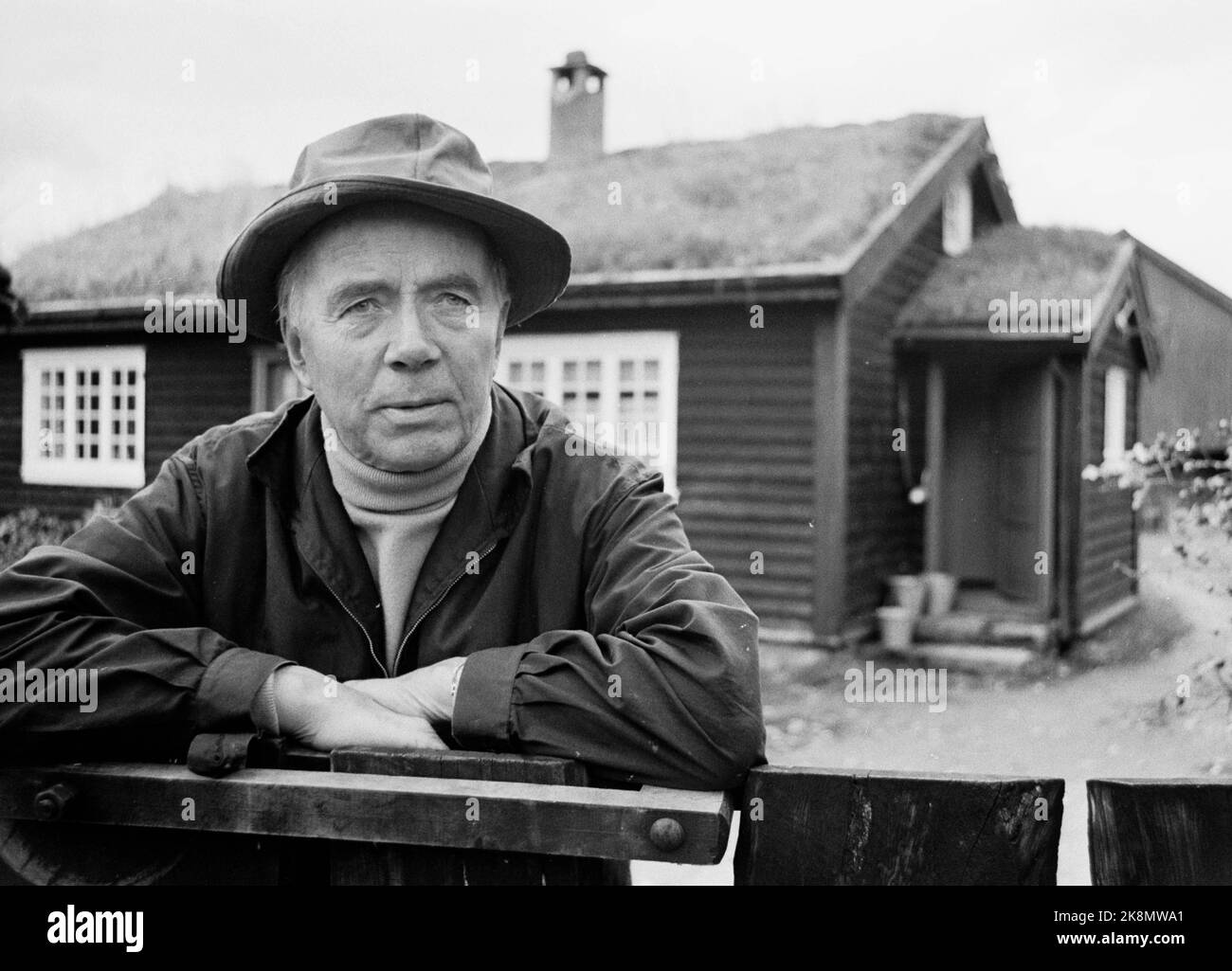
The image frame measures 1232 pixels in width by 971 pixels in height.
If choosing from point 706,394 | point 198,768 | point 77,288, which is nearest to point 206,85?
point 77,288

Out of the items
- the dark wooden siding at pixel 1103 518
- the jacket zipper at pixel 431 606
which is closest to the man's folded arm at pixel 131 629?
the jacket zipper at pixel 431 606

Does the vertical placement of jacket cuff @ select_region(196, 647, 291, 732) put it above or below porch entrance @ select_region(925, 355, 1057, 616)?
below

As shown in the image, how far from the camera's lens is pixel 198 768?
4.65ft

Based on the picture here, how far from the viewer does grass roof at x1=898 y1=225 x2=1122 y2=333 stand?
379 inches

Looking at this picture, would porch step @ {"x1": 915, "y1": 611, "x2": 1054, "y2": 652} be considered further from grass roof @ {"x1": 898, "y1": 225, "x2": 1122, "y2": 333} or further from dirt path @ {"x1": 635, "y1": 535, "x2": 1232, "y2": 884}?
grass roof @ {"x1": 898, "y1": 225, "x2": 1122, "y2": 333}

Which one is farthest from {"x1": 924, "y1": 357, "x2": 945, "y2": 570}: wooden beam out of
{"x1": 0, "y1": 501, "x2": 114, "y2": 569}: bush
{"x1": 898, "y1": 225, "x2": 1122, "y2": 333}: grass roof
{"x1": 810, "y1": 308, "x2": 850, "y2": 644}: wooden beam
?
{"x1": 0, "y1": 501, "x2": 114, "y2": 569}: bush

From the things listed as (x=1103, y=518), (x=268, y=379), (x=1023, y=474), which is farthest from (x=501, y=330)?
(x=1103, y=518)

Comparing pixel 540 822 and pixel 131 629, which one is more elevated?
pixel 131 629

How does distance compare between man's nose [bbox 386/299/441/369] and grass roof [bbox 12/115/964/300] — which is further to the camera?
grass roof [bbox 12/115/964/300]

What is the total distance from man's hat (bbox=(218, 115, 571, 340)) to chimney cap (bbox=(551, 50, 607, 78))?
12099mm

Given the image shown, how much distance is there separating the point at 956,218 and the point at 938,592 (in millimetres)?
Answer: 3949

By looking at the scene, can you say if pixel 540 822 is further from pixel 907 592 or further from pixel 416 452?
pixel 907 592

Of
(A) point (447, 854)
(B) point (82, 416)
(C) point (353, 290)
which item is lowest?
(A) point (447, 854)

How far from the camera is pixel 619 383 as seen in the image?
947 cm
